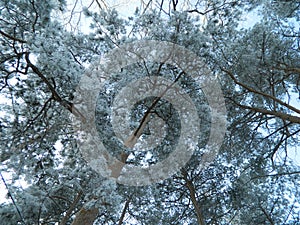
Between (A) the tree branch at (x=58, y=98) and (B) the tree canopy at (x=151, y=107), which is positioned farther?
(B) the tree canopy at (x=151, y=107)

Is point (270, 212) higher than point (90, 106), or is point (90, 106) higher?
point (270, 212)

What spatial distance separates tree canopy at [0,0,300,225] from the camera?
10.6ft

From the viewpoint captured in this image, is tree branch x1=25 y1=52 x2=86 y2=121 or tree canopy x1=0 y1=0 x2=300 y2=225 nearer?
tree branch x1=25 y1=52 x2=86 y2=121

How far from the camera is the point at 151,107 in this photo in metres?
4.45

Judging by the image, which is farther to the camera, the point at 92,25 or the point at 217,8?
the point at 217,8

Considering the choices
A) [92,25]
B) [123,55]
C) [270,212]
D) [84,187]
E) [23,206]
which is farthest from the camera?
[270,212]

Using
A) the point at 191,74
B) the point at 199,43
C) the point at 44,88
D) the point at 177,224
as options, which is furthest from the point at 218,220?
the point at 44,88

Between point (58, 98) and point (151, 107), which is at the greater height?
point (151, 107)

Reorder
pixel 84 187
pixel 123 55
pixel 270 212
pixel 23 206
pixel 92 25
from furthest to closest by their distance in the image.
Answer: pixel 270 212
pixel 123 55
pixel 92 25
pixel 84 187
pixel 23 206

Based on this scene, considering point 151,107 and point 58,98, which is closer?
point 58,98

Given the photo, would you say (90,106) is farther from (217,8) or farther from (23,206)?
(217,8)

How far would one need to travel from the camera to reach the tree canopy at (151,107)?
3232mm

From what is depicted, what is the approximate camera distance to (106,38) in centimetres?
423

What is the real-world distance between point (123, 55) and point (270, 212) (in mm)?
4381
